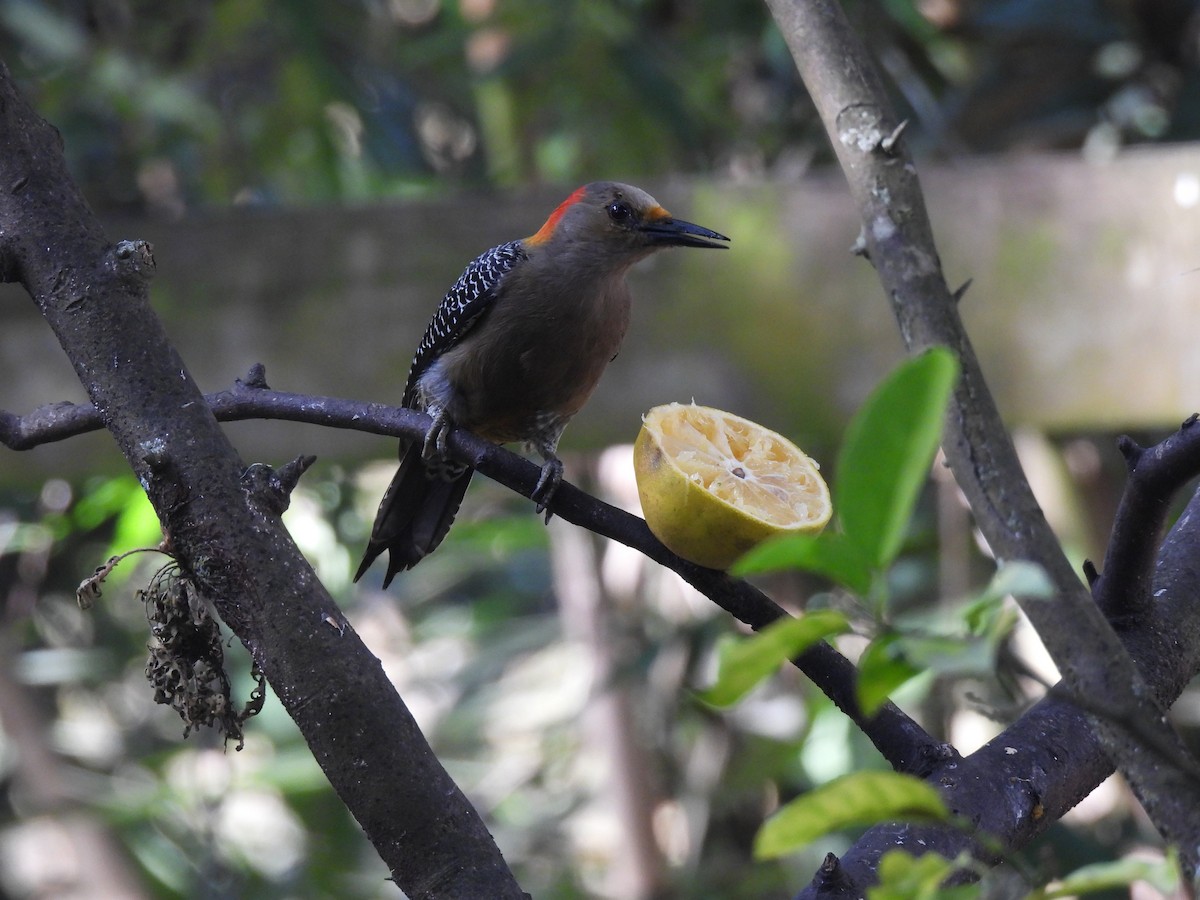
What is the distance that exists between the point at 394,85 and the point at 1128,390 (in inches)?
146

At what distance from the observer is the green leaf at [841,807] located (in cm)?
81

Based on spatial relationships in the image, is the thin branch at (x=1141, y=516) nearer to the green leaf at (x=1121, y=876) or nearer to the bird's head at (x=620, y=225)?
the green leaf at (x=1121, y=876)

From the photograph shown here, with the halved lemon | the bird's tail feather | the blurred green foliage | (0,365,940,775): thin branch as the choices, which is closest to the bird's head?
the bird's tail feather

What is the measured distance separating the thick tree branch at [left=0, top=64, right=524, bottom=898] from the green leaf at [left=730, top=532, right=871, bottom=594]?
800 millimetres

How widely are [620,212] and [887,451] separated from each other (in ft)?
6.96

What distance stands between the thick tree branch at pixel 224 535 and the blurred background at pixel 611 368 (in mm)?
1017

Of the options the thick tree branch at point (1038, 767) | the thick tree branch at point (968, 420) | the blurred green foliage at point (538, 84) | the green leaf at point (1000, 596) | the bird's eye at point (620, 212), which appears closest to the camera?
the green leaf at point (1000, 596)

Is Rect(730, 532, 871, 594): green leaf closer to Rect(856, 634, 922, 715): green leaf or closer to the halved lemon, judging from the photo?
Rect(856, 634, 922, 715): green leaf

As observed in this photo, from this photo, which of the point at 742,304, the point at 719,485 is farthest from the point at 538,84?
the point at 719,485

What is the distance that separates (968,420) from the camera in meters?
1.22

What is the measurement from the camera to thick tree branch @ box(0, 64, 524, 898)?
1.42m

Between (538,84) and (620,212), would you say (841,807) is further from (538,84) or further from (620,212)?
(538,84)

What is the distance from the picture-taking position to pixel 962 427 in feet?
4.00

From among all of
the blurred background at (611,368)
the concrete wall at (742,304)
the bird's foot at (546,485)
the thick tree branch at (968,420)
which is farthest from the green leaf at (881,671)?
the concrete wall at (742,304)
